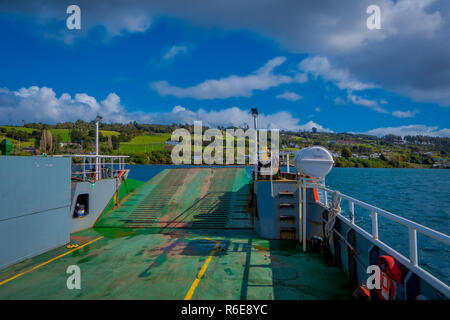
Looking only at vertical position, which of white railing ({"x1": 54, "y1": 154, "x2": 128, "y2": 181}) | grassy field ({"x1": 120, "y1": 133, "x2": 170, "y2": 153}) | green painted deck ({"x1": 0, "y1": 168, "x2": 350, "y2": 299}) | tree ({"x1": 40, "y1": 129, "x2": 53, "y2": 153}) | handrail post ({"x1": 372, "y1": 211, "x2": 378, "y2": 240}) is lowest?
green painted deck ({"x1": 0, "y1": 168, "x2": 350, "y2": 299})

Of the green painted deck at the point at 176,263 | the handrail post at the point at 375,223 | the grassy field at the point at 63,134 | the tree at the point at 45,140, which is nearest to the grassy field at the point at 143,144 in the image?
the grassy field at the point at 63,134

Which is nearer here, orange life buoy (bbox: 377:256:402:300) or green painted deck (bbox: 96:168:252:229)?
orange life buoy (bbox: 377:256:402:300)

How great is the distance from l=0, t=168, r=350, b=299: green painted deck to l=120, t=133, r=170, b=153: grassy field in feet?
216

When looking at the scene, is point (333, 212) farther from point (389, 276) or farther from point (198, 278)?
point (198, 278)

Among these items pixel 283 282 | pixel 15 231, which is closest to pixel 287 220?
pixel 283 282

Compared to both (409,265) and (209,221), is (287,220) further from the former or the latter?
(409,265)

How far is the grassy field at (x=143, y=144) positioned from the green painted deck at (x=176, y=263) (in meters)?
65.9

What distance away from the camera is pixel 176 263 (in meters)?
7.69

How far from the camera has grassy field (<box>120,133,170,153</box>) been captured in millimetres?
76312

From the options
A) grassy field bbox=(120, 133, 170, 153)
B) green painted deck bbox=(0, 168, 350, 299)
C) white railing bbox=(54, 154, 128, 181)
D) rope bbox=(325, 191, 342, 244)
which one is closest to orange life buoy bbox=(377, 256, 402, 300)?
green painted deck bbox=(0, 168, 350, 299)

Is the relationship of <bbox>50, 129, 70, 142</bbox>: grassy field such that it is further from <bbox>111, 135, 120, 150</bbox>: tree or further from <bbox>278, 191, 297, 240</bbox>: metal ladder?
<bbox>278, 191, 297, 240</bbox>: metal ladder

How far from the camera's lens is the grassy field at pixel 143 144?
76312 millimetres

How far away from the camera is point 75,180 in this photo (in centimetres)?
1252

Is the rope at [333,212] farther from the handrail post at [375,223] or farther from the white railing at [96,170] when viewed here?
the white railing at [96,170]
